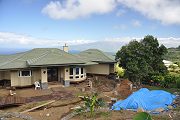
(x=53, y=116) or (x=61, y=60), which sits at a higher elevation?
(x=61, y=60)

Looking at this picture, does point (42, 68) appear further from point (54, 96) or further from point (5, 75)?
point (5, 75)

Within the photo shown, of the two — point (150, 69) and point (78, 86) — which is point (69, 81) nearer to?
point (78, 86)

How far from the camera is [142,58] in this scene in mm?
26781

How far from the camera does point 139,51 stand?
2681cm

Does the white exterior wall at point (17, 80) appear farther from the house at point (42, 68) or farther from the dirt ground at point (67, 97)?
the dirt ground at point (67, 97)

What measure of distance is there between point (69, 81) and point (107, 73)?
763 cm

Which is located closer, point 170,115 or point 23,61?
point 170,115

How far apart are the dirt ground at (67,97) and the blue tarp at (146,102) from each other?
5.22 ft

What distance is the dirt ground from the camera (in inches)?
560

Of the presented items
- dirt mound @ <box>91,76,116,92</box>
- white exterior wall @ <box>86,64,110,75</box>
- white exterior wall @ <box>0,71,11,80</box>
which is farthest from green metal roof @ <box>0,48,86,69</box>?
white exterior wall @ <box>86,64,110,75</box>

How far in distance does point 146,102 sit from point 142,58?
429 inches

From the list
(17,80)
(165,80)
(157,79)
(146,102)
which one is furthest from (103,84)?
(146,102)

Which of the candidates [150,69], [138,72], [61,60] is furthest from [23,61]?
[150,69]

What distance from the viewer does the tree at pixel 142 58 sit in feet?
86.9
